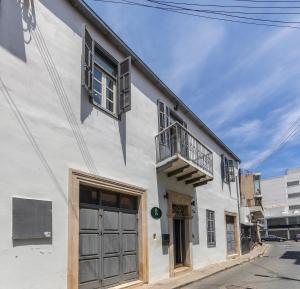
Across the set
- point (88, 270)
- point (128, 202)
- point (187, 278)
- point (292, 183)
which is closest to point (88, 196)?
point (88, 270)

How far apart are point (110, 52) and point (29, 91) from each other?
376cm

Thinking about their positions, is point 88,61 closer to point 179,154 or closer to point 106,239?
point 106,239

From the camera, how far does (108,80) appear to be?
37.3 ft

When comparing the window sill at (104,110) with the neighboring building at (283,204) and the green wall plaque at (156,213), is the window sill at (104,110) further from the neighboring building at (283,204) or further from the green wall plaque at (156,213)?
the neighboring building at (283,204)

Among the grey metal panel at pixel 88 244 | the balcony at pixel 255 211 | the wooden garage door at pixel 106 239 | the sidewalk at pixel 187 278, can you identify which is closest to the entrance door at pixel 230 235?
the sidewalk at pixel 187 278

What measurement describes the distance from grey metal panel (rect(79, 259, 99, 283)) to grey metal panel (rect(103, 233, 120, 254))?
1.69 feet

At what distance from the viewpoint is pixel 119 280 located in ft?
35.8

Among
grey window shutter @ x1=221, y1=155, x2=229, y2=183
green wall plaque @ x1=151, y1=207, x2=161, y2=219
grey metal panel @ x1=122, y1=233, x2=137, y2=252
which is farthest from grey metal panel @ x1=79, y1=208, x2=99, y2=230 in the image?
grey window shutter @ x1=221, y1=155, x2=229, y2=183

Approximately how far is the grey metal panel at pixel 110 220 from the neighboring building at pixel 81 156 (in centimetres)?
3

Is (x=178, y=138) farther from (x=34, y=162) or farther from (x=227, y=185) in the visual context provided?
(x=227, y=185)

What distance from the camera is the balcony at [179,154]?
13492mm

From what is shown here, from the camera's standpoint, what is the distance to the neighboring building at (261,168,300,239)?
80500 mm

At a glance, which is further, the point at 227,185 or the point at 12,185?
the point at 227,185

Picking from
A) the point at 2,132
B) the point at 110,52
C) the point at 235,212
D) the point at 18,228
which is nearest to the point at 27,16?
the point at 2,132
